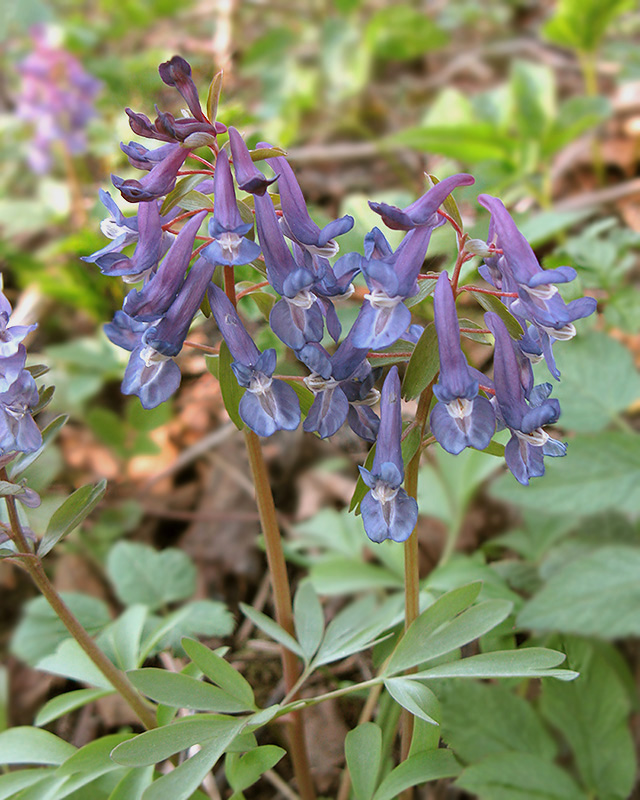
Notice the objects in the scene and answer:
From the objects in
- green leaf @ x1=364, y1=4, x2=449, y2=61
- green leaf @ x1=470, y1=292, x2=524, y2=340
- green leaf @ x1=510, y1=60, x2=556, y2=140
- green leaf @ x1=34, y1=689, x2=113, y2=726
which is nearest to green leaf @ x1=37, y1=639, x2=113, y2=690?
green leaf @ x1=34, y1=689, x2=113, y2=726

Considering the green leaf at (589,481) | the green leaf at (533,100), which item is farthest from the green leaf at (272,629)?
the green leaf at (533,100)

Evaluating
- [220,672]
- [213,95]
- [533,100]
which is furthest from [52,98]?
[220,672]

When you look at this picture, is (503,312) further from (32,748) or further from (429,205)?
(32,748)

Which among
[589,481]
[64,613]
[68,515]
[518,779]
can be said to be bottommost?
[518,779]

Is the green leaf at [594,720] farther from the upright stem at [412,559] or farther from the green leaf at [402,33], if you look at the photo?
the green leaf at [402,33]

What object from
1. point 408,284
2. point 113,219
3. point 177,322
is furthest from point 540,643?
point 113,219

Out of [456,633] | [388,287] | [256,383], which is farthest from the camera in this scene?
[456,633]

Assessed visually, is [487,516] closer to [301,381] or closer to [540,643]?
[540,643]
